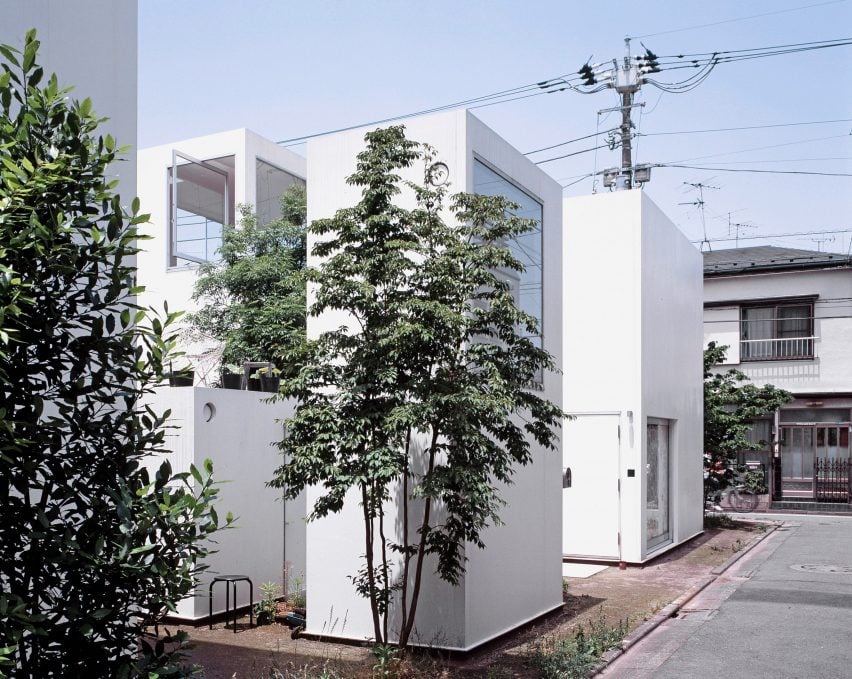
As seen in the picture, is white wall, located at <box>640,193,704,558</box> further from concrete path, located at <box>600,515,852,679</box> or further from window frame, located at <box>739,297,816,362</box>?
window frame, located at <box>739,297,816,362</box>

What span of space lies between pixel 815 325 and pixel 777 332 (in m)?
1.25

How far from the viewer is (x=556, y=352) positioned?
35.5 ft

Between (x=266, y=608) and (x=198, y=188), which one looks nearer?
(x=266, y=608)

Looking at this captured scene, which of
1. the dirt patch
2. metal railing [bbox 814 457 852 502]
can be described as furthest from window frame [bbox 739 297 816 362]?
the dirt patch

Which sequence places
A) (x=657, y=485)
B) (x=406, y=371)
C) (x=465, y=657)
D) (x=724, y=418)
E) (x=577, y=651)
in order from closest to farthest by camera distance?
(x=406, y=371), (x=465, y=657), (x=577, y=651), (x=657, y=485), (x=724, y=418)

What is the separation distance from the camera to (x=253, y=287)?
22078 mm

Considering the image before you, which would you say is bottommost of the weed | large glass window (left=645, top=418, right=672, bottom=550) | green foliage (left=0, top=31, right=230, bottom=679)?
the weed

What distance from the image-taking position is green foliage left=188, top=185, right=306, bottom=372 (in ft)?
68.5

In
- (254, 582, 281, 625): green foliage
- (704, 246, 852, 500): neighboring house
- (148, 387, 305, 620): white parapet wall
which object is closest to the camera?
(254, 582, 281, 625): green foliage

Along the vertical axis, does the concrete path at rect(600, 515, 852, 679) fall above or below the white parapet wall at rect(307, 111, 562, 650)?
below

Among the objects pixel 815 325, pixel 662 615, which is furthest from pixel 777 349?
pixel 662 615

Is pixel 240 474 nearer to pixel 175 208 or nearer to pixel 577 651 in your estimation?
pixel 577 651

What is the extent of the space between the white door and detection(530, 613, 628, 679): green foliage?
5.11m

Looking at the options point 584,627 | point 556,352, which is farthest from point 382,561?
point 556,352
